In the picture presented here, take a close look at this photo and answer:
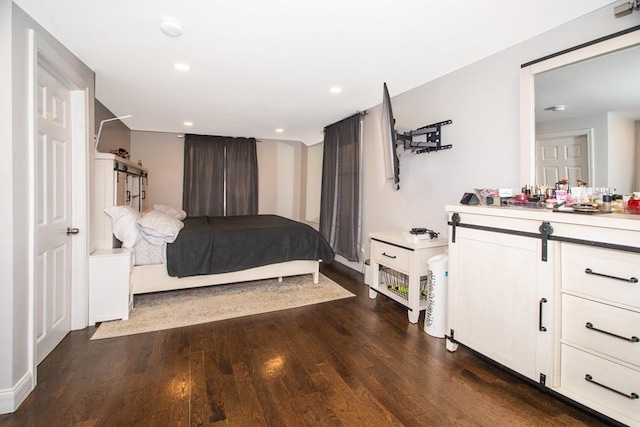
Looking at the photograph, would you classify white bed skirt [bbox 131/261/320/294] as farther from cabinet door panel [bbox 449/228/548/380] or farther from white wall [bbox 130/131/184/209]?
white wall [bbox 130/131/184/209]

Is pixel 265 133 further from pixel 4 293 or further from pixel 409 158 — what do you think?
pixel 4 293

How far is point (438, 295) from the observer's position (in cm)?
246

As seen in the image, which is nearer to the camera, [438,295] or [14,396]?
[14,396]

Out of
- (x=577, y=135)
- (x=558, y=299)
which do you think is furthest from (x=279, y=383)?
(x=577, y=135)

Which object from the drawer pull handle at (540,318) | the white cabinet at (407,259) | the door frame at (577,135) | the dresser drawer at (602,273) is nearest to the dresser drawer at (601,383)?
the drawer pull handle at (540,318)

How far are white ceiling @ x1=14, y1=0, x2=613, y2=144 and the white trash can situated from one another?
1712 millimetres

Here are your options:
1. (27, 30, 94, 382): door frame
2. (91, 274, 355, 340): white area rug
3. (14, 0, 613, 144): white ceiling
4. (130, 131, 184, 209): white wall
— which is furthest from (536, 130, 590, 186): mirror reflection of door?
(130, 131, 184, 209): white wall

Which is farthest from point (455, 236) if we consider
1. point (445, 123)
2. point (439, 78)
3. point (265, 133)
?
point (265, 133)

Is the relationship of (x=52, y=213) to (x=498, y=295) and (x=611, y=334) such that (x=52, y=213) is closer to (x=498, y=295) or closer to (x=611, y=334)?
(x=498, y=295)

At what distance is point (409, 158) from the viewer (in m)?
3.40

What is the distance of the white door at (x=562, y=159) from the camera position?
1913mm

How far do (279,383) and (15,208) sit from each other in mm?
1793

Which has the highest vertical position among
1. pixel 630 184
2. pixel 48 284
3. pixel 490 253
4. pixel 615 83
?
pixel 615 83

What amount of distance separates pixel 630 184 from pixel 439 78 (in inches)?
70.5
